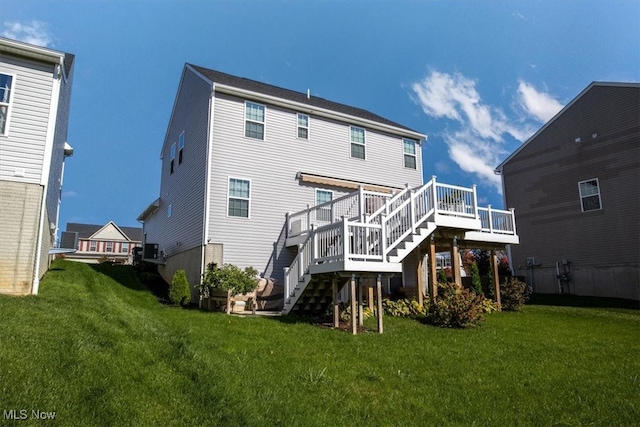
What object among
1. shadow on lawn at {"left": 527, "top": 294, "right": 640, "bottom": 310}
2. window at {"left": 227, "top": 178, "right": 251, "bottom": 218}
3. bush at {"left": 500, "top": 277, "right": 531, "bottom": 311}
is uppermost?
window at {"left": 227, "top": 178, "right": 251, "bottom": 218}

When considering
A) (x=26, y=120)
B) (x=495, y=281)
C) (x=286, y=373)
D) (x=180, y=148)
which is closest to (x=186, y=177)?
(x=180, y=148)

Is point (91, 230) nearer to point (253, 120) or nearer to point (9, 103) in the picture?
point (253, 120)

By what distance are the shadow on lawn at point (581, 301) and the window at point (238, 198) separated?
39.9ft

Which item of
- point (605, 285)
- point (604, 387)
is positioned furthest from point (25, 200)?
point (605, 285)

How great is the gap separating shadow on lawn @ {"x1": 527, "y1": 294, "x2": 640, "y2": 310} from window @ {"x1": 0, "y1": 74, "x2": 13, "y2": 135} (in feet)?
60.2

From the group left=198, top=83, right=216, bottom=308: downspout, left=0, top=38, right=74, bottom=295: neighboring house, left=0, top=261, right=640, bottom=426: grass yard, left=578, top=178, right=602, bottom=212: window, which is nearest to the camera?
left=0, top=261, right=640, bottom=426: grass yard

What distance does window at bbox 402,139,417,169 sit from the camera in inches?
701

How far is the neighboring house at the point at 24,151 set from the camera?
918 cm

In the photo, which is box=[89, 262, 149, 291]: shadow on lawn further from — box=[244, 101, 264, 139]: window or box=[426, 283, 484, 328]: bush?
box=[426, 283, 484, 328]: bush

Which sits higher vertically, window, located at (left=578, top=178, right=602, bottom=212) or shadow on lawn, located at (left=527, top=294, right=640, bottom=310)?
window, located at (left=578, top=178, right=602, bottom=212)

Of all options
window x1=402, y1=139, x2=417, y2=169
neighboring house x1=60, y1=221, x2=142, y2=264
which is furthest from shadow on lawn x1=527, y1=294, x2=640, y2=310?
neighboring house x1=60, y1=221, x2=142, y2=264

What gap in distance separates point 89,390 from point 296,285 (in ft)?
22.6

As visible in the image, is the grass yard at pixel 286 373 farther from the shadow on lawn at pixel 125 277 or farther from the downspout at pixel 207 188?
the shadow on lawn at pixel 125 277

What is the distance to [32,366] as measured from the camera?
4.47 m
